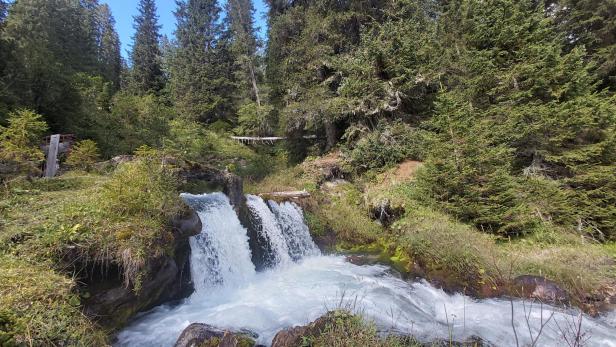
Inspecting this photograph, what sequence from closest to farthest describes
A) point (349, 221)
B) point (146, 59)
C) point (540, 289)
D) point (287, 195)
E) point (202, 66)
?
1. point (540, 289)
2. point (349, 221)
3. point (287, 195)
4. point (202, 66)
5. point (146, 59)

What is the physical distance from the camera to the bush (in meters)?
14.8

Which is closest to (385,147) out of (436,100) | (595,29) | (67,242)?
(436,100)

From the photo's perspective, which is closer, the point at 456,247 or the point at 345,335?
the point at 345,335

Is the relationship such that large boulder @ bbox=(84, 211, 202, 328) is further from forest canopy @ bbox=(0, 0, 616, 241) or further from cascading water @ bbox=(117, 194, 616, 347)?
forest canopy @ bbox=(0, 0, 616, 241)

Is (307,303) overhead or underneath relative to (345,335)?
underneath

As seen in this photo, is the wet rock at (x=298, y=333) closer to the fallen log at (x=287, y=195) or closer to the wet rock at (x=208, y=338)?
the wet rock at (x=208, y=338)

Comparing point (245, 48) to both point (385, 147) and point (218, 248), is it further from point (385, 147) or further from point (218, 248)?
point (218, 248)

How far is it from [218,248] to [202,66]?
927 inches

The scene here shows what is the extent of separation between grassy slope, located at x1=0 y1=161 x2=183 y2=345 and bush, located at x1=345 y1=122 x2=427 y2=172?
991 centimetres

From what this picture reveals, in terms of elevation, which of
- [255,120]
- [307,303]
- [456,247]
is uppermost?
[255,120]

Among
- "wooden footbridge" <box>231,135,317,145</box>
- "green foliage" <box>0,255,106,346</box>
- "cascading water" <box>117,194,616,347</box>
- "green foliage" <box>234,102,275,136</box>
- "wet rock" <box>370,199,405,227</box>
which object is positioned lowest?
"cascading water" <box>117,194,616,347</box>

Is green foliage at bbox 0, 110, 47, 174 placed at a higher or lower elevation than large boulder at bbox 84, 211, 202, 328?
higher

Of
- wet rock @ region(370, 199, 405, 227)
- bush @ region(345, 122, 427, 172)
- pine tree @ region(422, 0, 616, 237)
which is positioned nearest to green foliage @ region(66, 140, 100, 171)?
wet rock @ region(370, 199, 405, 227)

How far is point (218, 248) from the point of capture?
8.03m
